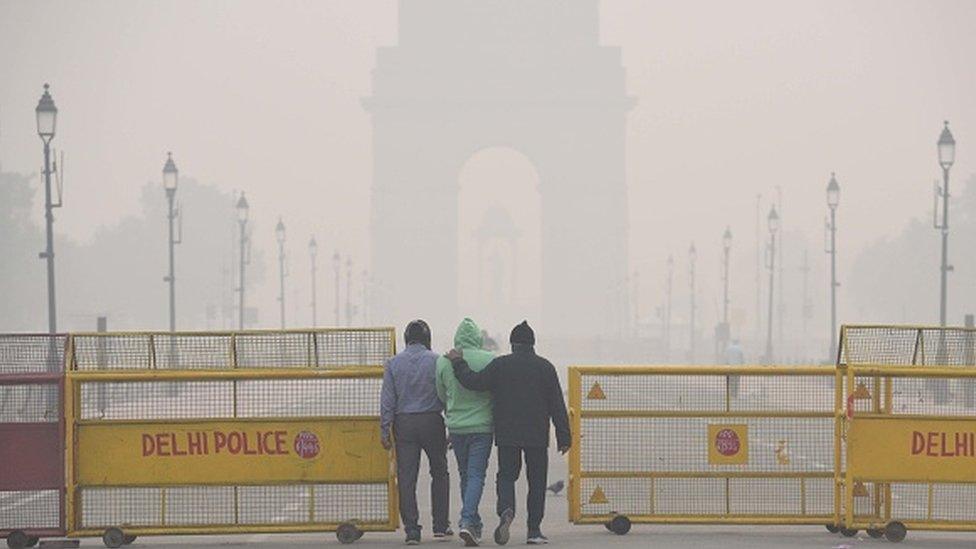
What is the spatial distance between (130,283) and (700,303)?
5462 centimetres

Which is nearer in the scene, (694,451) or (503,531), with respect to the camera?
(503,531)

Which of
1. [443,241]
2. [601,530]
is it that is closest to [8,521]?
[601,530]

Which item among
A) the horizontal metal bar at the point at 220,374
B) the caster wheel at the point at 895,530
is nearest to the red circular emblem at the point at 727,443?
the caster wheel at the point at 895,530

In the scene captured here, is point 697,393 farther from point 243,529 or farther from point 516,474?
point 243,529

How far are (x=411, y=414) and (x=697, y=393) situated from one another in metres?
2.20

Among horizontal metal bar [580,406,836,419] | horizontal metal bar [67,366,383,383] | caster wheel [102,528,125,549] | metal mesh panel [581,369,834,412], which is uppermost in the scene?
horizontal metal bar [67,366,383,383]

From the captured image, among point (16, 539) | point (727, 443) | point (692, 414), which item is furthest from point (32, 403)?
point (727, 443)

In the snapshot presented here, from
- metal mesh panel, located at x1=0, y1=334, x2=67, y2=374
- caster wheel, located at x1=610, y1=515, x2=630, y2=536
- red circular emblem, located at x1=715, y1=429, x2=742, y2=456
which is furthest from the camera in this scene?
caster wheel, located at x1=610, y1=515, x2=630, y2=536

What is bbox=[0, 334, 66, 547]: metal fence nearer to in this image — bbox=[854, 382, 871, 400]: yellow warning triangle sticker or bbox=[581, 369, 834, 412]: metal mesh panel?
bbox=[581, 369, 834, 412]: metal mesh panel

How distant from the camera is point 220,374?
17891mm

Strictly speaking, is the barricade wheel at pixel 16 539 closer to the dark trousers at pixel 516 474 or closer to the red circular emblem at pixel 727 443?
the dark trousers at pixel 516 474

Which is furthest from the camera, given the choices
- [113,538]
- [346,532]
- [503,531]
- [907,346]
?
[907,346]

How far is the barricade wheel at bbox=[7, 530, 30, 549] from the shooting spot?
1784cm

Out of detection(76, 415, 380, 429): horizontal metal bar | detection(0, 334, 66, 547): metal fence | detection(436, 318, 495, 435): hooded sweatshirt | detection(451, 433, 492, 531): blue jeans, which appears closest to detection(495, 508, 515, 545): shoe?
detection(451, 433, 492, 531): blue jeans
